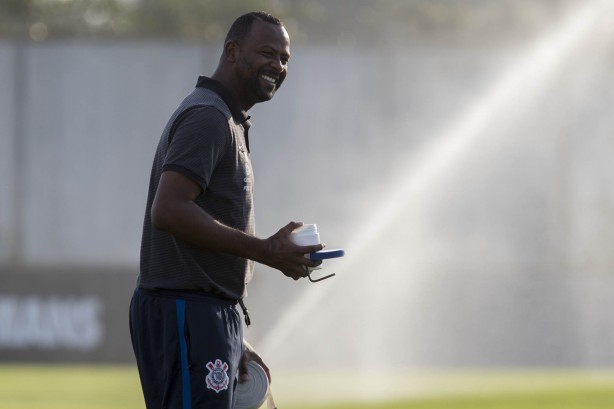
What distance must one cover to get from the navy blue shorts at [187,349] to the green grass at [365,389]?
7119 mm

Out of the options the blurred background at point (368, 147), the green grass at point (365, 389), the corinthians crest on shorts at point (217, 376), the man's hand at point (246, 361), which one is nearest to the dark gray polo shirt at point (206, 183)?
the corinthians crest on shorts at point (217, 376)

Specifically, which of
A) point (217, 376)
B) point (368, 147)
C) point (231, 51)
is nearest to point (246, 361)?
point (217, 376)

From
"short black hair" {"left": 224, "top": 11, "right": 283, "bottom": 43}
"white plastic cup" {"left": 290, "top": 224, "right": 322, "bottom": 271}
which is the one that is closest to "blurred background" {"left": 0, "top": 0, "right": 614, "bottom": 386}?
"short black hair" {"left": 224, "top": 11, "right": 283, "bottom": 43}

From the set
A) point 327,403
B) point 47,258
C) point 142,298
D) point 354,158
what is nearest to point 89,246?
point 47,258

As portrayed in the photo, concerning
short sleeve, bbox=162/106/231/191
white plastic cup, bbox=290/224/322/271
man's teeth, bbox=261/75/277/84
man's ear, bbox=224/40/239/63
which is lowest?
white plastic cup, bbox=290/224/322/271

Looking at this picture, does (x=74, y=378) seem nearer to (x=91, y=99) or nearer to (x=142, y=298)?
(x=91, y=99)

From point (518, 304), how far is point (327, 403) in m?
6.96

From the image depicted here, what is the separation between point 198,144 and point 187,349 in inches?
26.4

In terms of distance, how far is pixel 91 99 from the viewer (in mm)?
23516

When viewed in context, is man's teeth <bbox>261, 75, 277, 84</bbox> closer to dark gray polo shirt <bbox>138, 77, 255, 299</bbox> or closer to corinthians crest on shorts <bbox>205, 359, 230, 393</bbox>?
dark gray polo shirt <bbox>138, 77, 255, 299</bbox>

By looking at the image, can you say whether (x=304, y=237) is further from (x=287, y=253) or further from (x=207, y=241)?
(x=207, y=241)

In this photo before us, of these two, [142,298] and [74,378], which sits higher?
[142,298]

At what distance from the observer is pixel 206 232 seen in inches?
174

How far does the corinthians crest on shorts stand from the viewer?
4.59 meters
